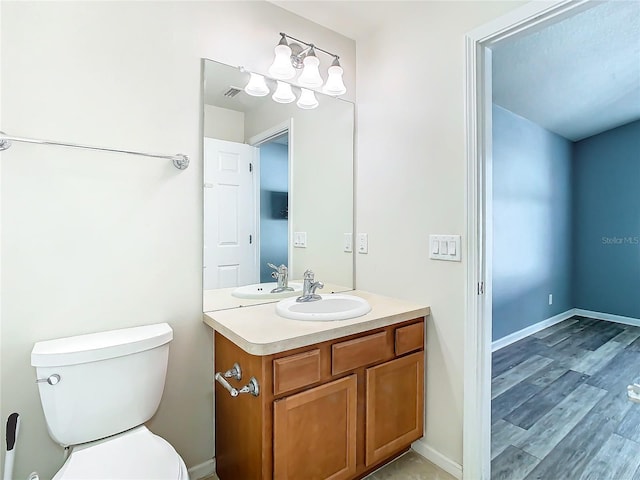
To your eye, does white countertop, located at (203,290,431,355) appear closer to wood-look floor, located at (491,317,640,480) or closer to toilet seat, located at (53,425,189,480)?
toilet seat, located at (53,425,189,480)

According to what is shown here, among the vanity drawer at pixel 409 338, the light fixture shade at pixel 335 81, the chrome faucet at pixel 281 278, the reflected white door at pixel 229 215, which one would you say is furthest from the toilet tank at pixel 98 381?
the light fixture shade at pixel 335 81

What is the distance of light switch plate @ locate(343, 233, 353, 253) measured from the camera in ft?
7.05

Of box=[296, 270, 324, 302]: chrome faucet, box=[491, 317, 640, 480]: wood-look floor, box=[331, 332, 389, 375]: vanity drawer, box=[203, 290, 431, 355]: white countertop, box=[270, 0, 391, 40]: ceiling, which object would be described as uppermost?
box=[270, 0, 391, 40]: ceiling

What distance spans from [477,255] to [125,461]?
1539 millimetres

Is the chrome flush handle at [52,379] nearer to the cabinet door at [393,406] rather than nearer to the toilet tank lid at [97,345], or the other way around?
the toilet tank lid at [97,345]

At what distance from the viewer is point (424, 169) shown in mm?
1729

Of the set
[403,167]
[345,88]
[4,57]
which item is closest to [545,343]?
[403,167]

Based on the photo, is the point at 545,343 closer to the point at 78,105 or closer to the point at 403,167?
the point at 403,167

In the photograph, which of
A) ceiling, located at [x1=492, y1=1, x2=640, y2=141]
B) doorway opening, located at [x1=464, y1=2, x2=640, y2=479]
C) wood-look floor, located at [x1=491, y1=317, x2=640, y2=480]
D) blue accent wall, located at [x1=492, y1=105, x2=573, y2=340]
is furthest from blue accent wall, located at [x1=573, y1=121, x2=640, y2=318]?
doorway opening, located at [x1=464, y1=2, x2=640, y2=479]

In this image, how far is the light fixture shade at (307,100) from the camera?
1.92 metres

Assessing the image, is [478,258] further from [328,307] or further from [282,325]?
[282,325]

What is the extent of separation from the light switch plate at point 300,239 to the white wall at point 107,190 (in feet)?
1.91

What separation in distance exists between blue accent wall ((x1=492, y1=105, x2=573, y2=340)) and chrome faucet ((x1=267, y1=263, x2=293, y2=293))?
2256 millimetres

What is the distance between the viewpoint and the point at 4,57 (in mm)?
1166
